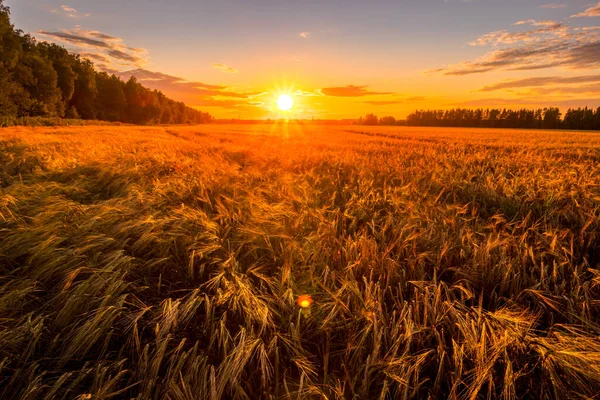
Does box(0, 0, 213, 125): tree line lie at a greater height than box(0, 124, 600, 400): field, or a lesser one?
greater

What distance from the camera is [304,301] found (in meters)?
1.83

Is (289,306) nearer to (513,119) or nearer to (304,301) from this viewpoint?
(304,301)

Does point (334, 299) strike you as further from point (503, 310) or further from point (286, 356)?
point (503, 310)

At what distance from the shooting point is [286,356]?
151 centimetres

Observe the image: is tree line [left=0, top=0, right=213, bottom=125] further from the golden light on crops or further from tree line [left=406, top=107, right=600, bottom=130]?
tree line [left=406, top=107, right=600, bottom=130]

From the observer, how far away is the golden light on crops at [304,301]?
1.80m

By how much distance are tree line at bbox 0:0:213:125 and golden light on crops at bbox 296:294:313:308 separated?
44.1m

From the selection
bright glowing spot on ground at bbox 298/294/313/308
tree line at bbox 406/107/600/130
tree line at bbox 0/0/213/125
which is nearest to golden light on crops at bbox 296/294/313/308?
bright glowing spot on ground at bbox 298/294/313/308

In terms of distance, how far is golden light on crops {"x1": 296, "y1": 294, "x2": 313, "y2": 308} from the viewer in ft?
5.90

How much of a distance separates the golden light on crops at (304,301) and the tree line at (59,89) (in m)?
44.1

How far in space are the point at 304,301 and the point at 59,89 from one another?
6440cm

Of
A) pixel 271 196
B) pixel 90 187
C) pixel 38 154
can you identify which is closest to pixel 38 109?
pixel 38 154

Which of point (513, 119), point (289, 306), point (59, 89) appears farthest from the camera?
point (513, 119)

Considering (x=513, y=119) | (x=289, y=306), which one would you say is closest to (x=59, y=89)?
(x=289, y=306)
